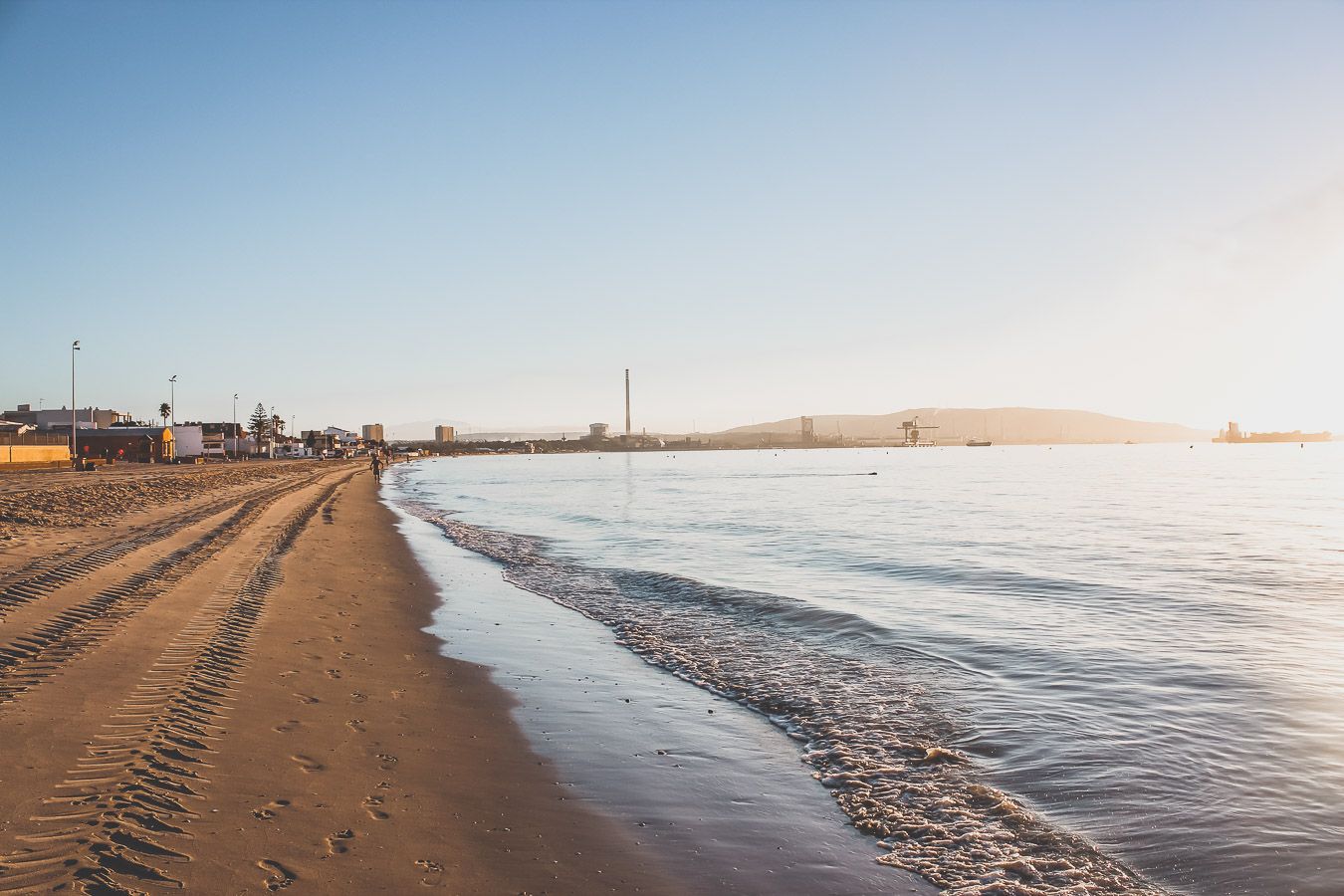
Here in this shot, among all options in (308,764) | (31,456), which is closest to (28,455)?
(31,456)

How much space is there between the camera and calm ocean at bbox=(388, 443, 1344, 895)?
5.73 meters

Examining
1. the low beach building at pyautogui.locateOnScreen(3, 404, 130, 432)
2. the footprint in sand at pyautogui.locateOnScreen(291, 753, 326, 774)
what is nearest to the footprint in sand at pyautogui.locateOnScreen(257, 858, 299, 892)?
the footprint in sand at pyautogui.locateOnScreen(291, 753, 326, 774)

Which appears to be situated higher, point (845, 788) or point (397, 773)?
point (397, 773)

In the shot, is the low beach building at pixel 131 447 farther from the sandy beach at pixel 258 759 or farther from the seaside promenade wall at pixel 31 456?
the sandy beach at pixel 258 759

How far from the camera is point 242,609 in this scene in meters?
11.4

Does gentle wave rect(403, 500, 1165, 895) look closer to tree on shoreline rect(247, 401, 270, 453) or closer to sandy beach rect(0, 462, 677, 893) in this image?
sandy beach rect(0, 462, 677, 893)

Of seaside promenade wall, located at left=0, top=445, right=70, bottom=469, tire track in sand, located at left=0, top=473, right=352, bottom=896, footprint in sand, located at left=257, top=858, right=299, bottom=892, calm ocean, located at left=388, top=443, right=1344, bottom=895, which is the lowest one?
calm ocean, located at left=388, top=443, right=1344, bottom=895

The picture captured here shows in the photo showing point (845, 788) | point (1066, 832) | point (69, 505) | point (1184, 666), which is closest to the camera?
point (1066, 832)

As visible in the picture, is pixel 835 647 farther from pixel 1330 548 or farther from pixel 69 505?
→ pixel 69 505

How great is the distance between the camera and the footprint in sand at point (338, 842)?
4.57m

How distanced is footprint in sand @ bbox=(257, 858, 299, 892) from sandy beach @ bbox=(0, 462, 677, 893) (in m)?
0.02

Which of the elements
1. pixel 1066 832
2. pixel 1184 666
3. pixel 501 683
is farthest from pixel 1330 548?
pixel 501 683

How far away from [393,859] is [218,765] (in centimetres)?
185

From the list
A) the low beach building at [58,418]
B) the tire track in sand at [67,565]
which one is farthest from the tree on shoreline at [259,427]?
the tire track in sand at [67,565]
